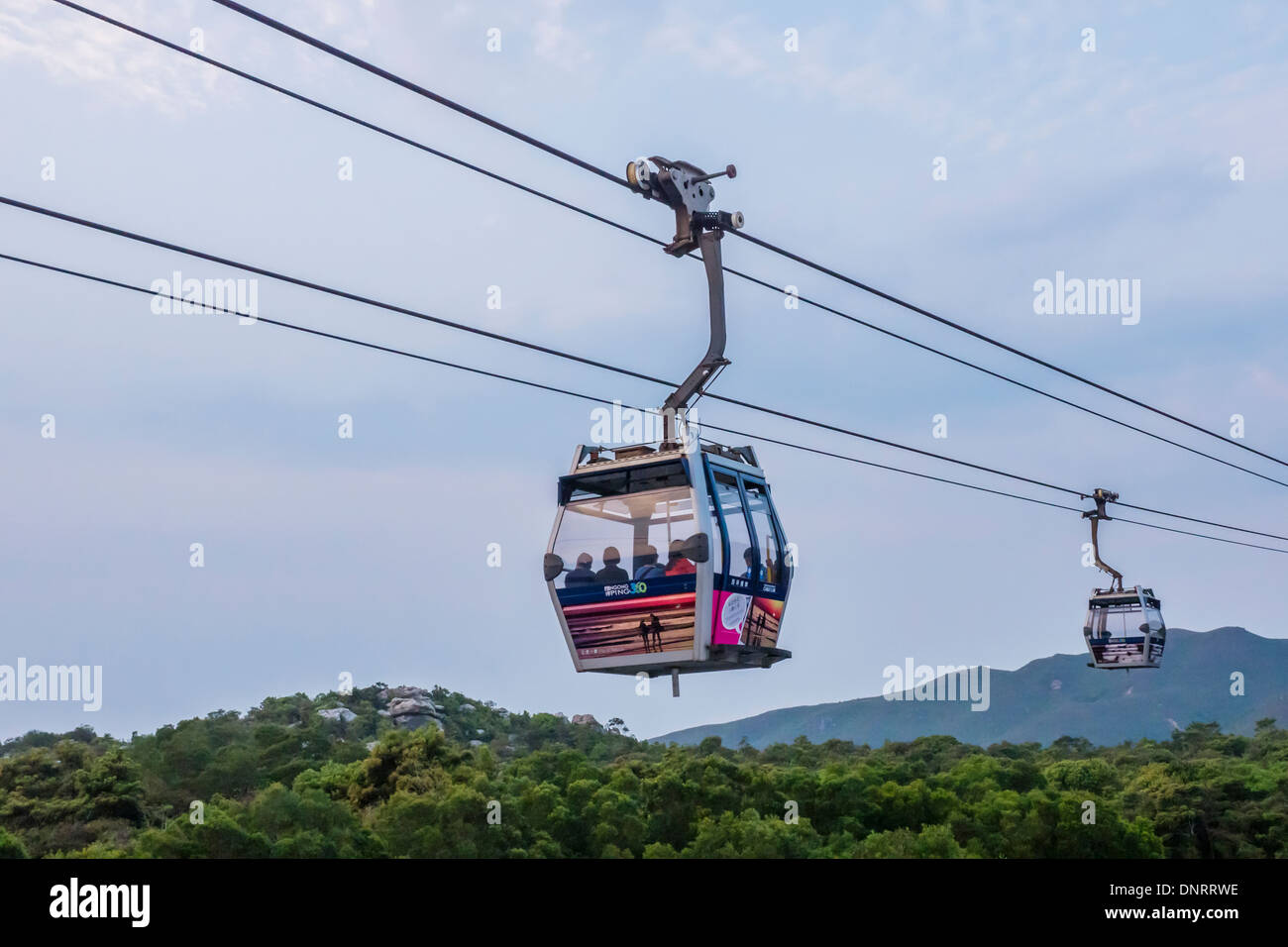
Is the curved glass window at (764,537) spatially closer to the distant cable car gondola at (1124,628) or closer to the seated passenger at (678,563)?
the seated passenger at (678,563)

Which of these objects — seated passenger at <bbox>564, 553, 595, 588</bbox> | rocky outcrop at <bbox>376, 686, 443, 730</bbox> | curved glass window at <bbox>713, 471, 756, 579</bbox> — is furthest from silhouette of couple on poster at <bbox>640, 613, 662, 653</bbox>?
rocky outcrop at <bbox>376, 686, 443, 730</bbox>

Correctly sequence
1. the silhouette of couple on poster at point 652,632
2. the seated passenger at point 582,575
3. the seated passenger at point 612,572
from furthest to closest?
the seated passenger at point 582,575, the seated passenger at point 612,572, the silhouette of couple on poster at point 652,632

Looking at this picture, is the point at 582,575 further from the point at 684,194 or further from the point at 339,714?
the point at 339,714

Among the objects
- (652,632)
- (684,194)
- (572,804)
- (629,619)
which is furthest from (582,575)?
(572,804)

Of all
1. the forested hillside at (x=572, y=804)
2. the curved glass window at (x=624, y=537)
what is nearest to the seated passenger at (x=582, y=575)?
the curved glass window at (x=624, y=537)

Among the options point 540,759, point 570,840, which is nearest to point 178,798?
point 540,759
